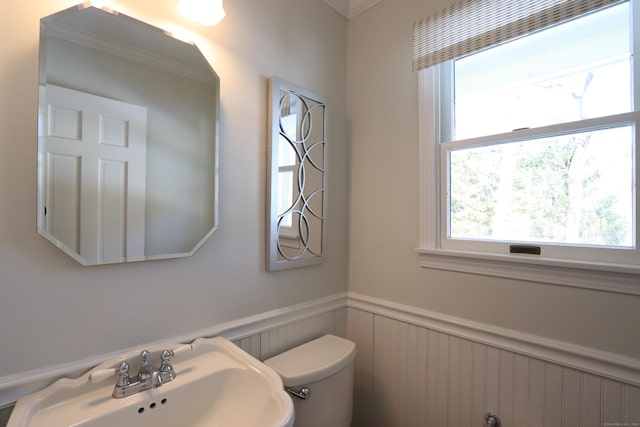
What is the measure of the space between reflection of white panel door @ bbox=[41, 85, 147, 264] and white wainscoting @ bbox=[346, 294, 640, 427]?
3.74ft

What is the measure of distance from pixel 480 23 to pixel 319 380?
1.52 m

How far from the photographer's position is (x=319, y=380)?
1.12 meters

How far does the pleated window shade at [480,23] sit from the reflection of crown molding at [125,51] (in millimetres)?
942

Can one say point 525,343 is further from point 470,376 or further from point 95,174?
point 95,174

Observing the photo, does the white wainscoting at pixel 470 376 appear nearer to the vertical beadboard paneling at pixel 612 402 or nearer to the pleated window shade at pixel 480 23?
Result: the vertical beadboard paneling at pixel 612 402

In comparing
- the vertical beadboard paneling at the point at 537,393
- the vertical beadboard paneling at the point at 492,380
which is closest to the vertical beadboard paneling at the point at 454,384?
the vertical beadboard paneling at the point at 492,380

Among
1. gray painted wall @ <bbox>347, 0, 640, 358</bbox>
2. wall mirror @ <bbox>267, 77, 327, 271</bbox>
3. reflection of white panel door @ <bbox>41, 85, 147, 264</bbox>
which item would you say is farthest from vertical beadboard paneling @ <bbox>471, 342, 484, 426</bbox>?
reflection of white panel door @ <bbox>41, 85, 147, 264</bbox>

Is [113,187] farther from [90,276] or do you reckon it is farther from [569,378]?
[569,378]

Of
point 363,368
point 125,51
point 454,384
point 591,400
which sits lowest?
point 363,368

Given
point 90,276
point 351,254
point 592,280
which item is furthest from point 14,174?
point 592,280

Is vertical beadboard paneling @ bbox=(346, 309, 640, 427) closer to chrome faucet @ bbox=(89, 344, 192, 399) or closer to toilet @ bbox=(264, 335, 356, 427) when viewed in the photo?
toilet @ bbox=(264, 335, 356, 427)

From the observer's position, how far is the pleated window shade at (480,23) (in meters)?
1.01

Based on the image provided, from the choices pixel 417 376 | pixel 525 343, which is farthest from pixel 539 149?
pixel 417 376

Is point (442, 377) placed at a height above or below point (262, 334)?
below
